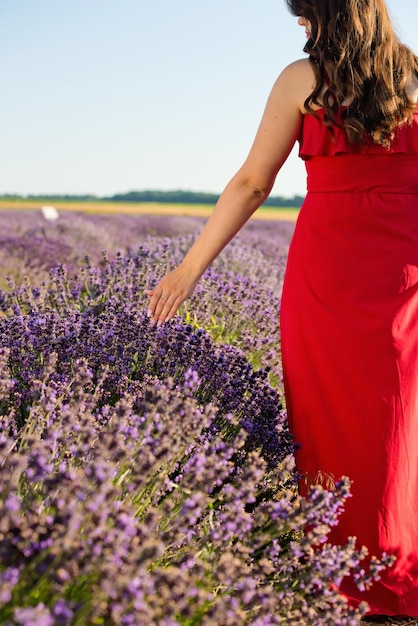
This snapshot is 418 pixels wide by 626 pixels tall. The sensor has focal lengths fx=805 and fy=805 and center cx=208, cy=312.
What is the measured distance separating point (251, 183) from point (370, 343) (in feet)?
2.13

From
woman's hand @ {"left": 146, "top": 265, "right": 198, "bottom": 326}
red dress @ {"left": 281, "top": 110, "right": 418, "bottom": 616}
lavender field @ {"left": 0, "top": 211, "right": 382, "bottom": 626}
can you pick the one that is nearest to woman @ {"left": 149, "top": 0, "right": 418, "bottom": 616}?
red dress @ {"left": 281, "top": 110, "right": 418, "bottom": 616}

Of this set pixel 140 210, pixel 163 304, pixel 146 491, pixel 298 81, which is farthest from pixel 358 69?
pixel 140 210

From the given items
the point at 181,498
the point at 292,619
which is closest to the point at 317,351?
the point at 181,498

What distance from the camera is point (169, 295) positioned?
2.54 metres

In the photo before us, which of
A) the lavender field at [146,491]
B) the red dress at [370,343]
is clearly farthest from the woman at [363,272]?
the lavender field at [146,491]

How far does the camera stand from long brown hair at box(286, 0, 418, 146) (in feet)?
7.83

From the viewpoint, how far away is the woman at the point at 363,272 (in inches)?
94.2

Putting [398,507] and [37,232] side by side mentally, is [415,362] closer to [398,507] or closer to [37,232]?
[398,507]

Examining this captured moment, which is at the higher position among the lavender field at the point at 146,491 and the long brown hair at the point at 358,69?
the long brown hair at the point at 358,69

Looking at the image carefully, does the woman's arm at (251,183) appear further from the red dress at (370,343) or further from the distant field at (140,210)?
the distant field at (140,210)

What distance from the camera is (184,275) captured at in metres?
2.56

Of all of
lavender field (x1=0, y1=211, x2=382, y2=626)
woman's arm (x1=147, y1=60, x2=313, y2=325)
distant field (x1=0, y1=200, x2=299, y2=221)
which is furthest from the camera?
distant field (x1=0, y1=200, x2=299, y2=221)

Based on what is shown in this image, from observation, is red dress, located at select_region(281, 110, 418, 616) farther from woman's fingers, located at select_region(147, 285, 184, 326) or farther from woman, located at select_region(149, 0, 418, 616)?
woman's fingers, located at select_region(147, 285, 184, 326)

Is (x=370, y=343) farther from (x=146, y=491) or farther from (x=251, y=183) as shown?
(x=146, y=491)
